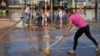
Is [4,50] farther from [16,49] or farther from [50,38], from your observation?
[50,38]

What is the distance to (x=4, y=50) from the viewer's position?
44.4ft

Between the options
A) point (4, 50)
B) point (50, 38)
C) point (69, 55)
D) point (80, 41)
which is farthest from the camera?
point (50, 38)

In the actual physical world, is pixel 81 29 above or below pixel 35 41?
above

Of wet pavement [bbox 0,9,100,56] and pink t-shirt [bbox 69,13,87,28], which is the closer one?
pink t-shirt [bbox 69,13,87,28]

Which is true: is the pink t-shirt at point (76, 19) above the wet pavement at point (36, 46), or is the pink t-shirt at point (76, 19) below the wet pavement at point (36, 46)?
above

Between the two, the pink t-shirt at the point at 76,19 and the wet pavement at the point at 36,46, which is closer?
the pink t-shirt at the point at 76,19

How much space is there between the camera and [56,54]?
40.6 feet

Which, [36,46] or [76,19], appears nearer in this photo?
[76,19]

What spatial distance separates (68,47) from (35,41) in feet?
7.53

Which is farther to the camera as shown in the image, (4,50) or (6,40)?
(6,40)

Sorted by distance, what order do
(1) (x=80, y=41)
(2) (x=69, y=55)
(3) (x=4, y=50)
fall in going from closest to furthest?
(2) (x=69, y=55) → (3) (x=4, y=50) → (1) (x=80, y=41)

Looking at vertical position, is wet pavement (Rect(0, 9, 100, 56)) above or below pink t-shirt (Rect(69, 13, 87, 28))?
below

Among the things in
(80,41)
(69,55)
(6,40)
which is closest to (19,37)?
(6,40)

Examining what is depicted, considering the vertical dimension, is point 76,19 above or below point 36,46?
above
